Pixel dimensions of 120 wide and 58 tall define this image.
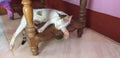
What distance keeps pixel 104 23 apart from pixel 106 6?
0.11m

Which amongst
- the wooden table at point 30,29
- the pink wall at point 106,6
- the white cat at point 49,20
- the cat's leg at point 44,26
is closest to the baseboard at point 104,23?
the pink wall at point 106,6

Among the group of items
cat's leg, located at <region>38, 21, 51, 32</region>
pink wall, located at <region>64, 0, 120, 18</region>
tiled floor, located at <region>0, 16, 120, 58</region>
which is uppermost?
pink wall, located at <region>64, 0, 120, 18</region>

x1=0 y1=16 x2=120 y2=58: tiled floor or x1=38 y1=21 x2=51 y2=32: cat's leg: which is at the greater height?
x1=38 y1=21 x2=51 y2=32: cat's leg

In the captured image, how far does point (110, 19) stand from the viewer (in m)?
1.13

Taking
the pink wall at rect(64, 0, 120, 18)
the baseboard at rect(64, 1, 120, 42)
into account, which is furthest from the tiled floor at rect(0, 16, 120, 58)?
the pink wall at rect(64, 0, 120, 18)

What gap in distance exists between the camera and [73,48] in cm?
102

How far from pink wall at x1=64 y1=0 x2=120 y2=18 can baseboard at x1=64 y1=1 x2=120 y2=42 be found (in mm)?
25

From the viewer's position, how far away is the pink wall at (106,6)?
3.54 ft

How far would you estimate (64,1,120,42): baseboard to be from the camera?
1.10 metres

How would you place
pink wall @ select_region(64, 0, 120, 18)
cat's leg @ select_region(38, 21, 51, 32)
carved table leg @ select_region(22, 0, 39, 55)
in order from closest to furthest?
carved table leg @ select_region(22, 0, 39, 55) → cat's leg @ select_region(38, 21, 51, 32) → pink wall @ select_region(64, 0, 120, 18)

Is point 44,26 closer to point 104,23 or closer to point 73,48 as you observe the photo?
point 73,48

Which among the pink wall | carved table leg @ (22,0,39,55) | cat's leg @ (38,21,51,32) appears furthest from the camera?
the pink wall

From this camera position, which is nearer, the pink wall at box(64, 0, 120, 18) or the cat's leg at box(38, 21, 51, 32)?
the cat's leg at box(38, 21, 51, 32)

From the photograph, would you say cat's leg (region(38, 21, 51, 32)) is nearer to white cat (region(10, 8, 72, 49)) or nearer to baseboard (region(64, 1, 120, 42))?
white cat (region(10, 8, 72, 49))
